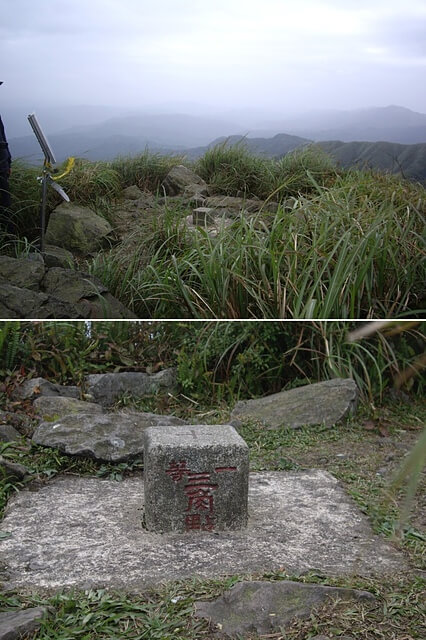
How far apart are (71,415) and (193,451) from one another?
3.36 feet

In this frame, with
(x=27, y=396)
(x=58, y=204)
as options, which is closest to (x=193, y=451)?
(x=58, y=204)

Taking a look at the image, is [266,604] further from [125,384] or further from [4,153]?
[125,384]

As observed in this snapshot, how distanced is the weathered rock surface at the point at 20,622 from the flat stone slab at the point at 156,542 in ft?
0.56

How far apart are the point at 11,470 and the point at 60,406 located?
749mm

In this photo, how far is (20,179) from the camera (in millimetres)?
3131

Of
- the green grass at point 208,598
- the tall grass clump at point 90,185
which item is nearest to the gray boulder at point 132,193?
the tall grass clump at point 90,185

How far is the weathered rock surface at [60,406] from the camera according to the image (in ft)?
11.1

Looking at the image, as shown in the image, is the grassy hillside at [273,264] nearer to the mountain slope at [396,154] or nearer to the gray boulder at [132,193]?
the mountain slope at [396,154]

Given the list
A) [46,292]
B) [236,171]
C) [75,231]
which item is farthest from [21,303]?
[236,171]

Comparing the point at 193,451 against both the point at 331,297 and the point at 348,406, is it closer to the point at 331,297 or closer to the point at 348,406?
the point at 331,297

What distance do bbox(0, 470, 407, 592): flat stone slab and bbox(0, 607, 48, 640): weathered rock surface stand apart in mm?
170

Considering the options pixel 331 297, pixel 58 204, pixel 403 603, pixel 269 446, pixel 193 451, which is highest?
pixel 58 204

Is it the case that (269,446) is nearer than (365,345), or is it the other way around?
(269,446)

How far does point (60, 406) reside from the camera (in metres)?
3.43
